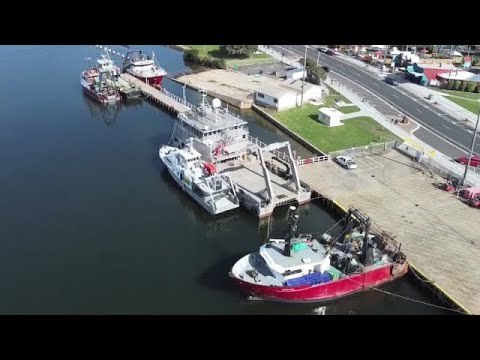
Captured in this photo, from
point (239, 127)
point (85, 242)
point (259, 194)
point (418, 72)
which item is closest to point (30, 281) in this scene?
point (85, 242)

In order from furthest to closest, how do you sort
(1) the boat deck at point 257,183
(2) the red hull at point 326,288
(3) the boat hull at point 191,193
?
1. (1) the boat deck at point 257,183
2. (3) the boat hull at point 191,193
3. (2) the red hull at point 326,288

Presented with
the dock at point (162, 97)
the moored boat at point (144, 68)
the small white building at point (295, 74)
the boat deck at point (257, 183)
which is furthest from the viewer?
the moored boat at point (144, 68)

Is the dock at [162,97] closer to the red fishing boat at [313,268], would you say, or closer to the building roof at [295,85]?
the building roof at [295,85]

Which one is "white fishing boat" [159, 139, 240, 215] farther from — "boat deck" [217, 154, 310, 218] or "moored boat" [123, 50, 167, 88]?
"moored boat" [123, 50, 167, 88]

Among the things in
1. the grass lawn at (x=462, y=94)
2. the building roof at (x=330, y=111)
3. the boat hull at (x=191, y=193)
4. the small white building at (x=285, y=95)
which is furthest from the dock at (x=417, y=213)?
the grass lawn at (x=462, y=94)

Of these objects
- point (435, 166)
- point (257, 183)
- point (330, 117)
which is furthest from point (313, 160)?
point (435, 166)

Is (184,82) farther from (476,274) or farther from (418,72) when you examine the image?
(476,274)
